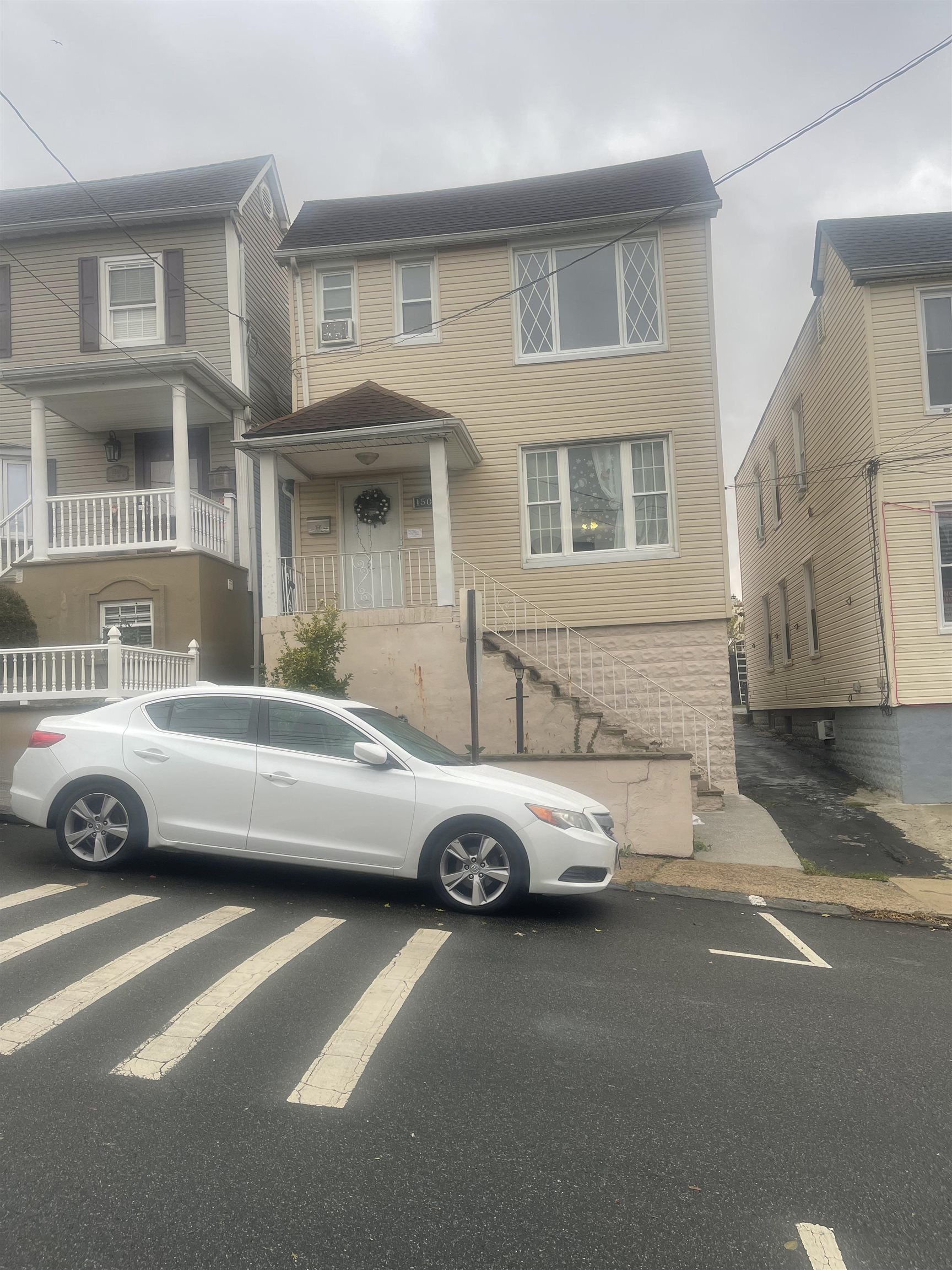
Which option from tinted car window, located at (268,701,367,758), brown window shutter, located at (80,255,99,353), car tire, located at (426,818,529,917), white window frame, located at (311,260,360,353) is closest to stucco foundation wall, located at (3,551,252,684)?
white window frame, located at (311,260,360,353)

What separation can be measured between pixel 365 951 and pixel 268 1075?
75.3 inches

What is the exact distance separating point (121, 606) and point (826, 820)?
996 cm

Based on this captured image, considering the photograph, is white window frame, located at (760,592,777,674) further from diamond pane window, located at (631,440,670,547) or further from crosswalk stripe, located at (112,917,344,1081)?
crosswalk stripe, located at (112,917,344,1081)

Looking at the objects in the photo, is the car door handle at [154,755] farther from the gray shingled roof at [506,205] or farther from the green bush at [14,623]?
the gray shingled roof at [506,205]

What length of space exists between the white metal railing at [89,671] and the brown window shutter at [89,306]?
20.2 feet

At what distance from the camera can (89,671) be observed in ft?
41.5

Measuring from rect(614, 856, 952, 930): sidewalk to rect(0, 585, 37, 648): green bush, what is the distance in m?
8.18

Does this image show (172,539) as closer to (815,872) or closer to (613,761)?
(613,761)

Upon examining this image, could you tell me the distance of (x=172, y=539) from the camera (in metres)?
14.5

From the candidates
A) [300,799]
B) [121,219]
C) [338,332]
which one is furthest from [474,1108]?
[121,219]

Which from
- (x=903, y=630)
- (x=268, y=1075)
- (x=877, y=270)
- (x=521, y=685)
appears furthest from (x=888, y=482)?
(x=268, y=1075)

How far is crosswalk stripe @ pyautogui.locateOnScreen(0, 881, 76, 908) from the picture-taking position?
263 inches

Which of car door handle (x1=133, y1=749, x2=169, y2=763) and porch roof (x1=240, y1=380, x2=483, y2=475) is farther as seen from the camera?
porch roof (x1=240, y1=380, x2=483, y2=475)

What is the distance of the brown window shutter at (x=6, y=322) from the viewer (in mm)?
16875
